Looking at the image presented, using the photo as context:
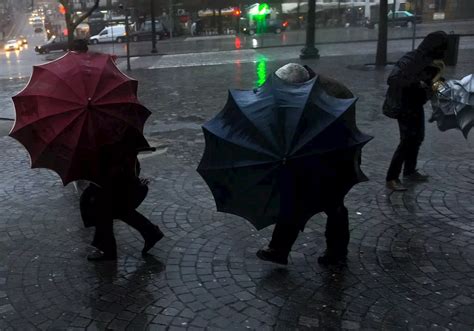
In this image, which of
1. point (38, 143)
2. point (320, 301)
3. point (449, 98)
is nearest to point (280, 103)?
point (320, 301)

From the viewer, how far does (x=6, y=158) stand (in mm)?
8383

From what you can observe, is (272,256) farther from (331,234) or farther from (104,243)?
(104,243)

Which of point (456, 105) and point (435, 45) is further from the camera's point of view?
point (456, 105)

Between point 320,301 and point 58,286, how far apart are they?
7.03 feet

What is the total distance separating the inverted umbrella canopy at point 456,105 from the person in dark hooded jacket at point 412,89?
2.08 feet

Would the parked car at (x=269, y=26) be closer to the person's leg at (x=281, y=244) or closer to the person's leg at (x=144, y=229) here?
the person's leg at (x=144, y=229)

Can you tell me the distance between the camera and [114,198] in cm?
450

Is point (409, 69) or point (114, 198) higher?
point (409, 69)

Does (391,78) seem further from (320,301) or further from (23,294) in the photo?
(23,294)

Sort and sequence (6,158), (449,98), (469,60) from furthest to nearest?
(469,60)
(6,158)
(449,98)

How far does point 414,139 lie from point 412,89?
0.67 meters

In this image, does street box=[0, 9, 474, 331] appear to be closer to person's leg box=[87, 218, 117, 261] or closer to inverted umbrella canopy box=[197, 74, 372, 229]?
person's leg box=[87, 218, 117, 261]

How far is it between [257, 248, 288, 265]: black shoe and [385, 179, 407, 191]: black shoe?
241 cm

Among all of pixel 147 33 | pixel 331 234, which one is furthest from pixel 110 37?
pixel 331 234
